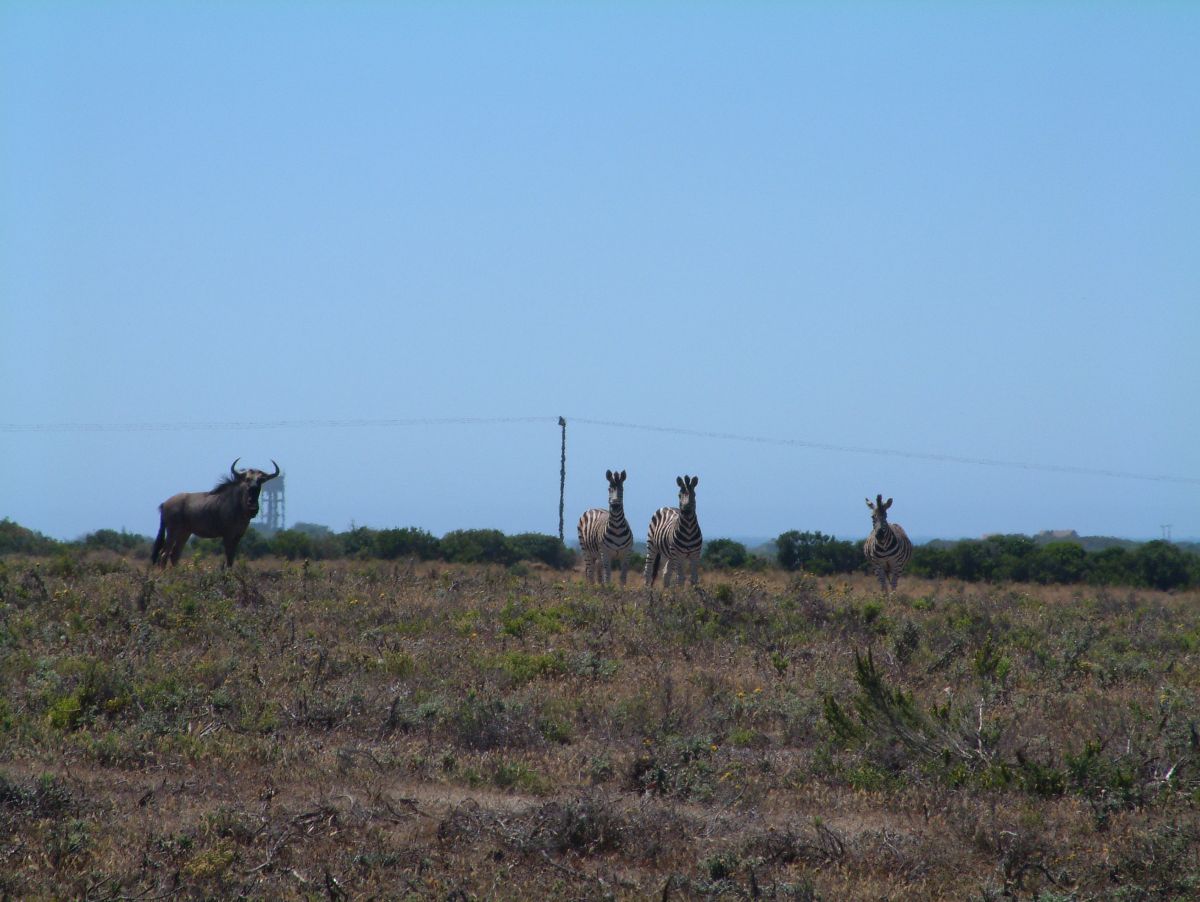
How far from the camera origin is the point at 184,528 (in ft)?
76.6

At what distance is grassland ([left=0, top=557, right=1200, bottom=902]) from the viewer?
25.5 ft

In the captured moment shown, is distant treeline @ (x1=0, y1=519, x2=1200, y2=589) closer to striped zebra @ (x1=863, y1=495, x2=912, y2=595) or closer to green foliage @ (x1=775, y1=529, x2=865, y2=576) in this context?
green foliage @ (x1=775, y1=529, x2=865, y2=576)

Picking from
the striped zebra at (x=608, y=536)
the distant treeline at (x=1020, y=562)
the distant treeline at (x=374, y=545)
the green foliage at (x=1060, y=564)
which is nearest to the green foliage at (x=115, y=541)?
the distant treeline at (x=374, y=545)

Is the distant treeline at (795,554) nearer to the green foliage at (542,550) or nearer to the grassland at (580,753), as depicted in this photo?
the green foliage at (542,550)

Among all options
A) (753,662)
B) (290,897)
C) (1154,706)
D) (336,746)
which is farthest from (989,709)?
(290,897)

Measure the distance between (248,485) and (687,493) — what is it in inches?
310

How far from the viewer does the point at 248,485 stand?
75.6 feet

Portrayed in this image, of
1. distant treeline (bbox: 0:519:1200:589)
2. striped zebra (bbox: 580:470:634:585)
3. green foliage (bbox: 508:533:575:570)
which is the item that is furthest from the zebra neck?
green foliage (bbox: 508:533:575:570)

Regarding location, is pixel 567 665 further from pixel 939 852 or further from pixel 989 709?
pixel 939 852

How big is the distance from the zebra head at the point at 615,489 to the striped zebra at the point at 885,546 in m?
4.90

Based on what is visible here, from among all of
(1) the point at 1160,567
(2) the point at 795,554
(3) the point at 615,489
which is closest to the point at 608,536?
(3) the point at 615,489

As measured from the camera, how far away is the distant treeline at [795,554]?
35125mm

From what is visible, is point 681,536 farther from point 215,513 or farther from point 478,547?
point 478,547

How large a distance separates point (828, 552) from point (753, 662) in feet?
84.4
